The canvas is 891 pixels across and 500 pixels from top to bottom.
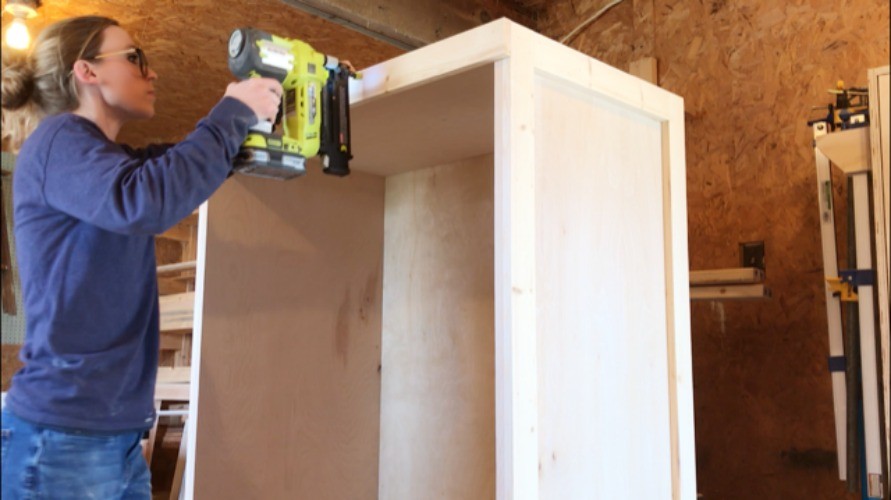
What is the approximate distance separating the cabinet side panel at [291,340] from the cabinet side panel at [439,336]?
0.06m

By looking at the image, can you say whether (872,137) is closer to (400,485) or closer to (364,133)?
(364,133)

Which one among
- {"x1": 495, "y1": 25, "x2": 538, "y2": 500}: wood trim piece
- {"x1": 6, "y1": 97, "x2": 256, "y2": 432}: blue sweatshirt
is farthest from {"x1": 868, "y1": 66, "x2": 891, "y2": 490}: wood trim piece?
{"x1": 6, "y1": 97, "x2": 256, "y2": 432}: blue sweatshirt

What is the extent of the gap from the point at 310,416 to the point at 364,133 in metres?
0.87

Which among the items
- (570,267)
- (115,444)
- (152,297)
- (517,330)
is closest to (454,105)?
(570,267)

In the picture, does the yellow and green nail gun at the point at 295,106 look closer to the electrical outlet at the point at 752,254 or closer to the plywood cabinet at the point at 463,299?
the plywood cabinet at the point at 463,299

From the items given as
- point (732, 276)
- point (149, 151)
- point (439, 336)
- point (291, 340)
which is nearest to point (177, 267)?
point (291, 340)

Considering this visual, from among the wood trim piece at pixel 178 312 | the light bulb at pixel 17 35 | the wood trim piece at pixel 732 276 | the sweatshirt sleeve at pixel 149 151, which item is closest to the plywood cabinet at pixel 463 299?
the sweatshirt sleeve at pixel 149 151

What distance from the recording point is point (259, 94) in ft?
4.46

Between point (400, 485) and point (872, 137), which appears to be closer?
point (872, 137)

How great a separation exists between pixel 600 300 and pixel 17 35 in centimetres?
121

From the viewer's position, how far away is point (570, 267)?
1643 mm

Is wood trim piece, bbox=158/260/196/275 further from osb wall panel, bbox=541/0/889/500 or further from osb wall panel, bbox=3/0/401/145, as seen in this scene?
osb wall panel, bbox=541/0/889/500

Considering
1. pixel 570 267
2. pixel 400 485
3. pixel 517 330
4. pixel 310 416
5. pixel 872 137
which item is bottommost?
pixel 400 485

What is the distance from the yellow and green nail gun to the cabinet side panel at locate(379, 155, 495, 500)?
2.89ft
